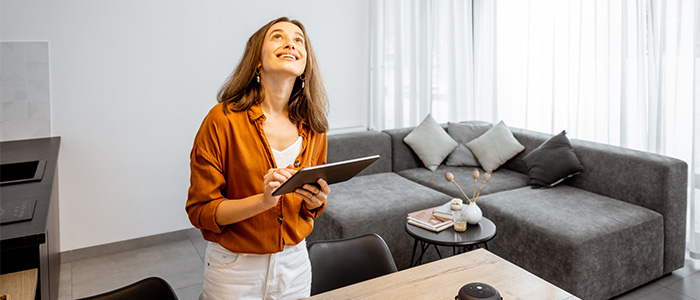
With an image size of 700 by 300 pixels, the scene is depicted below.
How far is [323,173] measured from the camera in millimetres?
1358

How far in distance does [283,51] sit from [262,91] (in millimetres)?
143

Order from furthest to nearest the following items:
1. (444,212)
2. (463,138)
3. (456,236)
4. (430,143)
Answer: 1. (463,138)
2. (430,143)
3. (444,212)
4. (456,236)

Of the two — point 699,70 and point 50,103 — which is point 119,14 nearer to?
point 50,103

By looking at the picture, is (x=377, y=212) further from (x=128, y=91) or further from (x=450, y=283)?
(x=128, y=91)

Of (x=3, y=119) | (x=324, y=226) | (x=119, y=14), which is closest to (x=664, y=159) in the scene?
(x=324, y=226)

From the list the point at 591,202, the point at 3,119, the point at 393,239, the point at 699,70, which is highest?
the point at 699,70

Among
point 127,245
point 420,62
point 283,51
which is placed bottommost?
point 127,245

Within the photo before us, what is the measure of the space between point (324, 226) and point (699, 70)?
8.64 ft

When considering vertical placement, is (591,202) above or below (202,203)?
below

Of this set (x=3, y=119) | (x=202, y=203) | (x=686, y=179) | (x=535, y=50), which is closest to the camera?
(x=202, y=203)

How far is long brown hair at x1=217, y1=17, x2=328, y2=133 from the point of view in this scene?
1562mm

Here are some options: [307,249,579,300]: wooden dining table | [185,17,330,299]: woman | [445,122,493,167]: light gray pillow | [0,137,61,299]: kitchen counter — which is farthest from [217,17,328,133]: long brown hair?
[445,122,493,167]: light gray pillow

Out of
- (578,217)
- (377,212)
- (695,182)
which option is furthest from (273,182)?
(695,182)

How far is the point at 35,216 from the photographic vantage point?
6.14 ft
